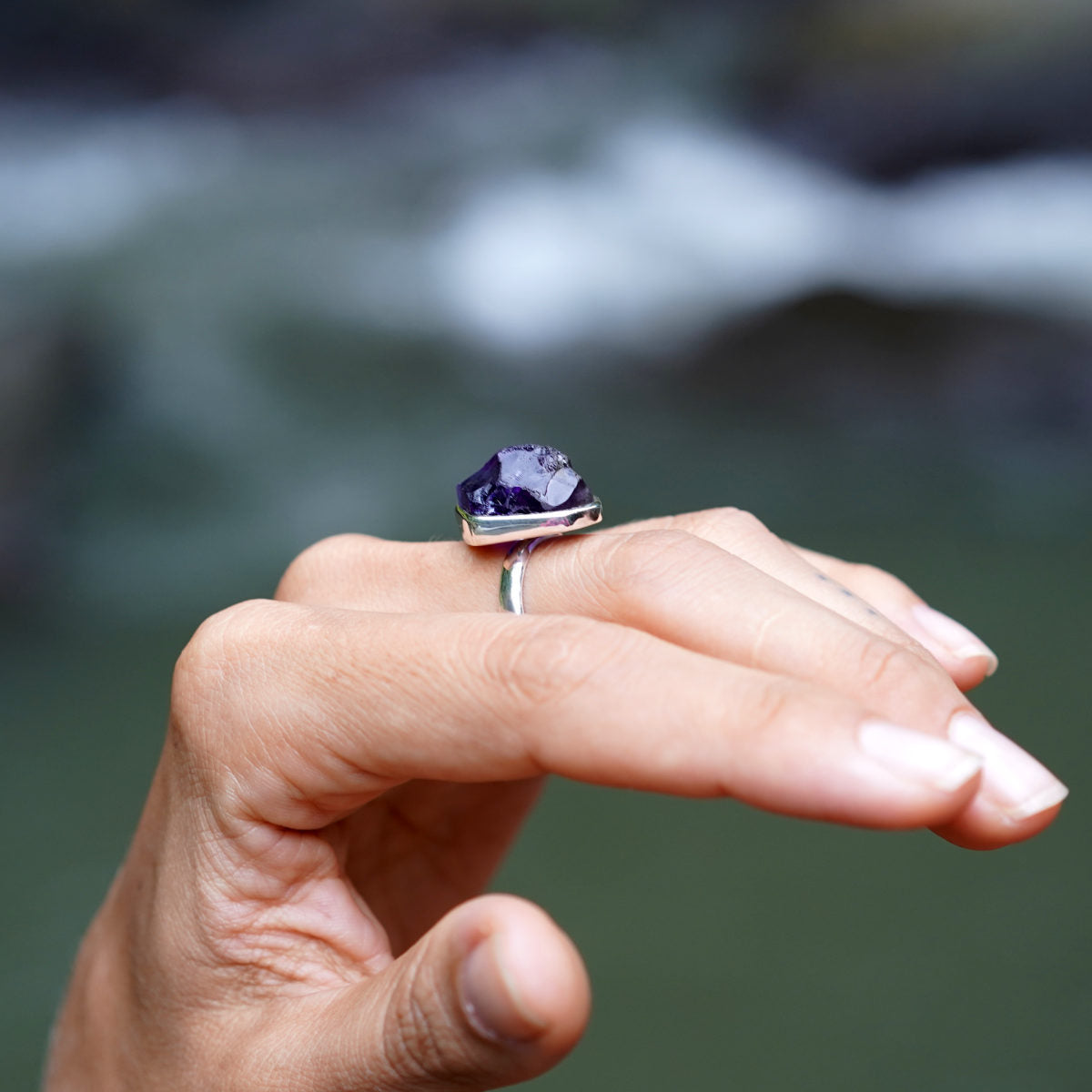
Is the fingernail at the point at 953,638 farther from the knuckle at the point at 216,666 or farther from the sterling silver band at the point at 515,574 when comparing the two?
the knuckle at the point at 216,666

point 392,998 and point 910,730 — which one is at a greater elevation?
point 910,730

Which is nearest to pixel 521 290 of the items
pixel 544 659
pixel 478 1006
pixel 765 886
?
pixel 765 886

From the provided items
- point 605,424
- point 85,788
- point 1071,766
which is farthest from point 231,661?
point 605,424

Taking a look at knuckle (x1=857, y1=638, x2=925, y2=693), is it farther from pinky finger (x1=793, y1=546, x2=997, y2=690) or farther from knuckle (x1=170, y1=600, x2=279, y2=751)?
knuckle (x1=170, y1=600, x2=279, y2=751)

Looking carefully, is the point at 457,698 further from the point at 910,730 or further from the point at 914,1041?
the point at 914,1041

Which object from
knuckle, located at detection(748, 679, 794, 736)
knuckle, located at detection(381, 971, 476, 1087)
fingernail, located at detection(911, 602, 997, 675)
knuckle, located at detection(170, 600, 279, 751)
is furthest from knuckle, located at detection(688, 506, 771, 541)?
knuckle, located at detection(381, 971, 476, 1087)
